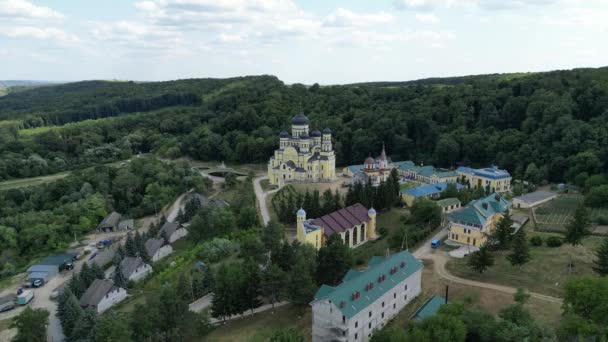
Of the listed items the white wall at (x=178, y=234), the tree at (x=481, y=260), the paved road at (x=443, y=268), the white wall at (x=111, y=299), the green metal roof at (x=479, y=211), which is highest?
the green metal roof at (x=479, y=211)

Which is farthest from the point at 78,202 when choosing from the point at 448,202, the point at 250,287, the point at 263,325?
the point at 448,202

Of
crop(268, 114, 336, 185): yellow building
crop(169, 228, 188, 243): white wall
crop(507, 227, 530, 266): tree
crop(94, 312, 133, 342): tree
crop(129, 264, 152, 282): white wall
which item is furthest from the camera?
crop(268, 114, 336, 185): yellow building

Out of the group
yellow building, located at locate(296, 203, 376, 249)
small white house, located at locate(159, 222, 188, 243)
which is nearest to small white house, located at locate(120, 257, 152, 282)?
small white house, located at locate(159, 222, 188, 243)

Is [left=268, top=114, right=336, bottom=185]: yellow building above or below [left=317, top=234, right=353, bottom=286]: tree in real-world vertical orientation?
above

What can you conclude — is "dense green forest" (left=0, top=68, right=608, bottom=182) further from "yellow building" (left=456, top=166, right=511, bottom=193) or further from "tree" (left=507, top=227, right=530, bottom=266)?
"tree" (left=507, top=227, right=530, bottom=266)

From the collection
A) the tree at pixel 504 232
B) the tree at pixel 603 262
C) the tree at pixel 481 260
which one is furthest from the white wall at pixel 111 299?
the tree at pixel 603 262

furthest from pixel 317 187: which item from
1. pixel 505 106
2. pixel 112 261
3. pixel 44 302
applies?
pixel 505 106

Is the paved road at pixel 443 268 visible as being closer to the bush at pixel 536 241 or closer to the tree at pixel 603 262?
the tree at pixel 603 262
